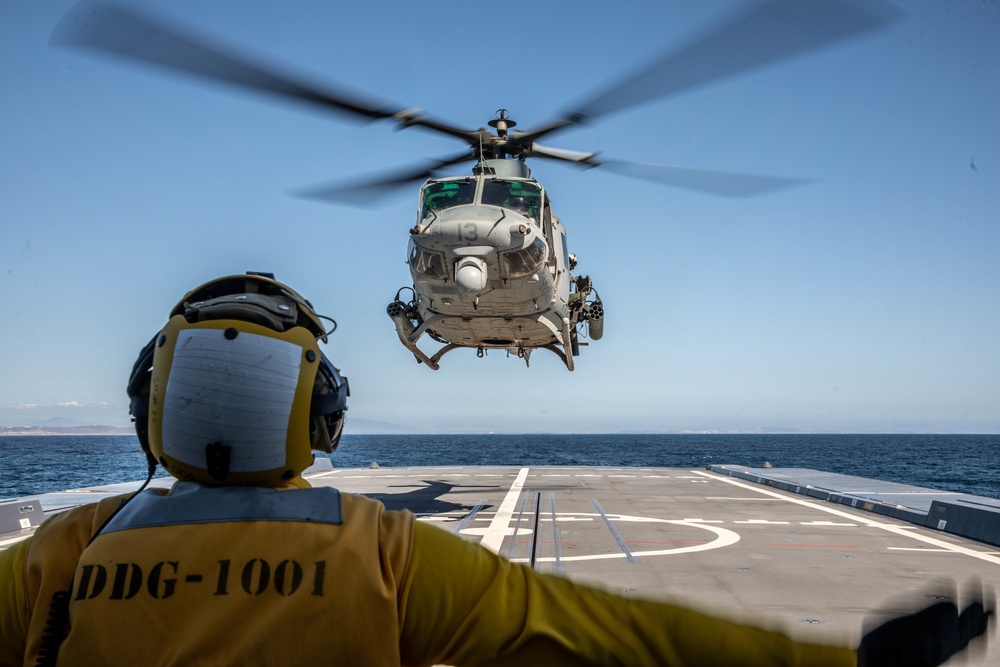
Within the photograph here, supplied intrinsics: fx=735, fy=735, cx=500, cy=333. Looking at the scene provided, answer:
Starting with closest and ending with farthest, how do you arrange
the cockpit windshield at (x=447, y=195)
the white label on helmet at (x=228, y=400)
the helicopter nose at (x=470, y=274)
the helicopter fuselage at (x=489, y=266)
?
the white label on helmet at (x=228, y=400)
the helicopter nose at (x=470, y=274)
the helicopter fuselage at (x=489, y=266)
the cockpit windshield at (x=447, y=195)

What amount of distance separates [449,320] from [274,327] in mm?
10379

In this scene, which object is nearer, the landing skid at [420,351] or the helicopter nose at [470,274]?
the helicopter nose at [470,274]

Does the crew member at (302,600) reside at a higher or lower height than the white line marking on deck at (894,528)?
higher

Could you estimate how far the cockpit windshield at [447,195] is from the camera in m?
11.2

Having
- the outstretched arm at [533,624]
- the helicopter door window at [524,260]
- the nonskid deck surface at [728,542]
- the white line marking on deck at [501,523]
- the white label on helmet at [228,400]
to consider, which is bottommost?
the white line marking on deck at [501,523]

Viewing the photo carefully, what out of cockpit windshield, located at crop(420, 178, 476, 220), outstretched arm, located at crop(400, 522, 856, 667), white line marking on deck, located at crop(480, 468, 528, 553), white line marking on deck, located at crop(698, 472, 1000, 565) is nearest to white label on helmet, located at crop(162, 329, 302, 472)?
outstretched arm, located at crop(400, 522, 856, 667)

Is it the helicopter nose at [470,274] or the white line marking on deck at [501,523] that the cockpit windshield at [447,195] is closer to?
the helicopter nose at [470,274]

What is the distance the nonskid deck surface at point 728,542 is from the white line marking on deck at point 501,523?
3cm

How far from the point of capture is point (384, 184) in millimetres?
12320

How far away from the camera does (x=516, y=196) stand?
37.2 feet

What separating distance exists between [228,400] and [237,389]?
0.03 meters

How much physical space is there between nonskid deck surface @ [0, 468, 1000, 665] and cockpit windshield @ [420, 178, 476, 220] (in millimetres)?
4802

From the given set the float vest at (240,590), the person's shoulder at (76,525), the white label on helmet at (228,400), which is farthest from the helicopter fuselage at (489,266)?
the float vest at (240,590)

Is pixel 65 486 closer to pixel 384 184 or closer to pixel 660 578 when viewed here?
pixel 384 184
